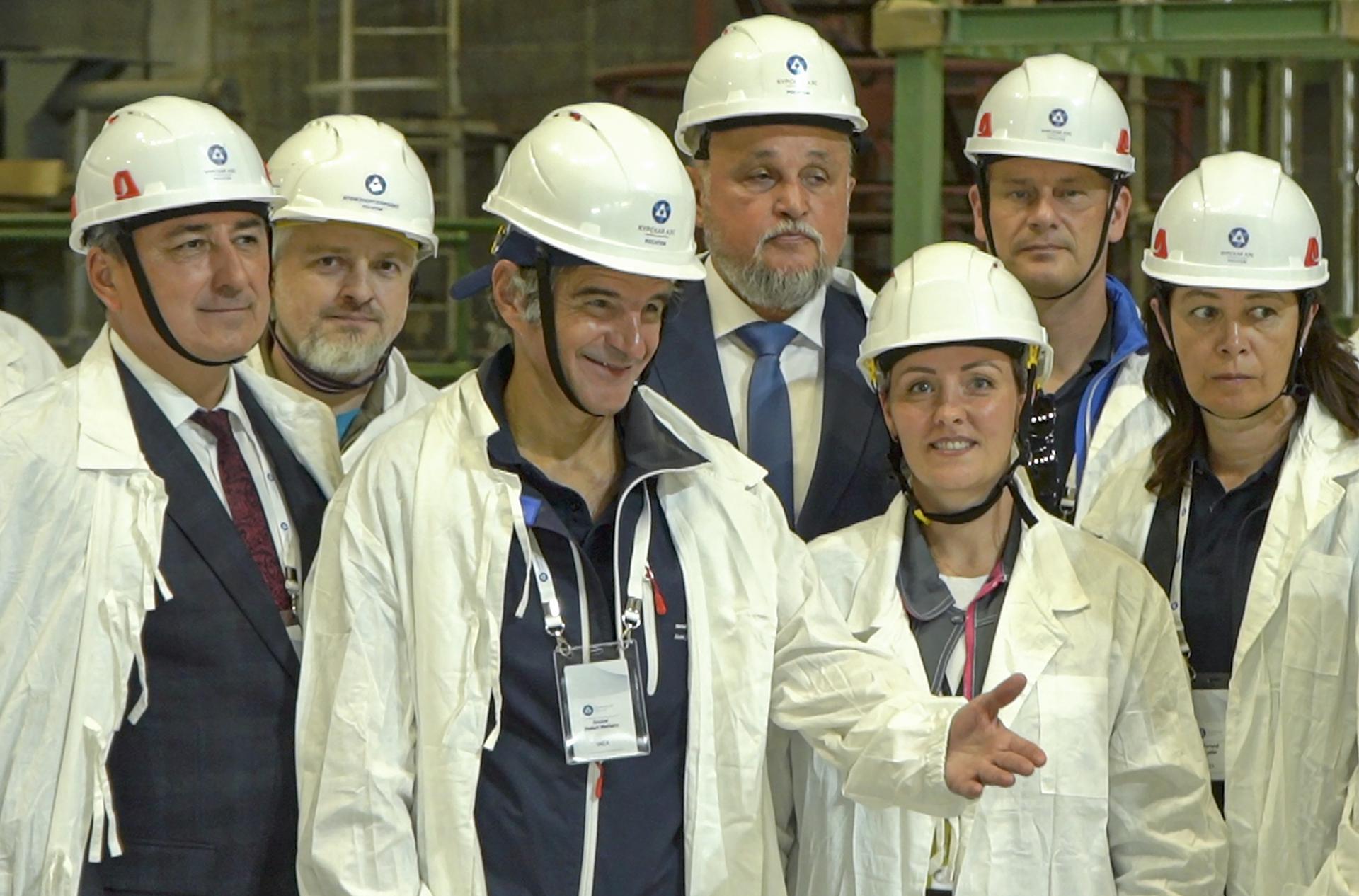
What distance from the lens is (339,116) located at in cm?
429

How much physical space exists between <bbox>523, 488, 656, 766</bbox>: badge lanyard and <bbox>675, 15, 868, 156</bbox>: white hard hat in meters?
1.40

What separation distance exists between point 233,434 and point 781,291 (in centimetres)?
124

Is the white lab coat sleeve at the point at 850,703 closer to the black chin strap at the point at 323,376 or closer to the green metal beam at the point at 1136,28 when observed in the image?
the black chin strap at the point at 323,376

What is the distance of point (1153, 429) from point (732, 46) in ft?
4.04

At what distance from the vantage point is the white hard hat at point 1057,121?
407cm

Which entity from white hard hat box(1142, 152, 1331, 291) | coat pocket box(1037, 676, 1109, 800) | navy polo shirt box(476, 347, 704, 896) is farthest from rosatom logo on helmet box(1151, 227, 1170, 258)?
navy polo shirt box(476, 347, 704, 896)

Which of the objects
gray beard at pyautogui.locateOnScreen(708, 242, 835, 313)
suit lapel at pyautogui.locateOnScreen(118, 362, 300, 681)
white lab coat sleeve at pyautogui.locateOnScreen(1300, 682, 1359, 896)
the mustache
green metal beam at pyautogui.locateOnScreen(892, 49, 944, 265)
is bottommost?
white lab coat sleeve at pyautogui.locateOnScreen(1300, 682, 1359, 896)

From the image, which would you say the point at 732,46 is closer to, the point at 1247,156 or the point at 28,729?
the point at 1247,156

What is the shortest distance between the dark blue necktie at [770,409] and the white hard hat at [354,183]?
82 cm

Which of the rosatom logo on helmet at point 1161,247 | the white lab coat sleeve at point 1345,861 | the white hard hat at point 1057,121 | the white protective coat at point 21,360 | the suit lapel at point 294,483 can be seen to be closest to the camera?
the white lab coat sleeve at point 1345,861

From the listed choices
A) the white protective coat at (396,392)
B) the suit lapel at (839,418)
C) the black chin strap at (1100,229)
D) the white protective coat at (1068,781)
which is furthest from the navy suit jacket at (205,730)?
the black chin strap at (1100,229)

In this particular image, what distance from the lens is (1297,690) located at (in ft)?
10.4

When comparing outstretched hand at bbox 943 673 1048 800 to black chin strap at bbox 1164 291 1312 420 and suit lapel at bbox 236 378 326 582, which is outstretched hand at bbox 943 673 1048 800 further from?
suit lapel at bbox 236 378 326 582

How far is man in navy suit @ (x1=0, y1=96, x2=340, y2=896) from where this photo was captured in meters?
2.74
